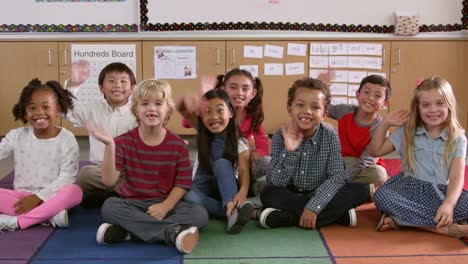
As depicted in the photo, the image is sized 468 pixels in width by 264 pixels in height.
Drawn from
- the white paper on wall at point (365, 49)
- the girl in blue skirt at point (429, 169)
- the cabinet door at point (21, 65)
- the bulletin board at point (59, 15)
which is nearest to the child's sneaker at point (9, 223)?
the girl in blue skirt at point (429, 169)

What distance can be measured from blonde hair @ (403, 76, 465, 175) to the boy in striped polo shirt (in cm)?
91

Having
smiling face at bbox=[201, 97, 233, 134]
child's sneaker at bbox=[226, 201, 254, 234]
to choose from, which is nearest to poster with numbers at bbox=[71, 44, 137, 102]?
smiling face at bbox=[201, 97, 233, 134]

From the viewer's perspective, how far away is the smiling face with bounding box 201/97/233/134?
8.06ft

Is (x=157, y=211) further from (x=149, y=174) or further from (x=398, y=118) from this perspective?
(x=398, y=118)

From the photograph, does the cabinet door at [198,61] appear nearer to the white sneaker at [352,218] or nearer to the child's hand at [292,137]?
the child's hand at [292,137]

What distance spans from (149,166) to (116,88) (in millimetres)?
599

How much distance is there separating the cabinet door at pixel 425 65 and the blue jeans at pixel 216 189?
2.24m

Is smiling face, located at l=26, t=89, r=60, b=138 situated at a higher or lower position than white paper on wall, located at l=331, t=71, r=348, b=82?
lower

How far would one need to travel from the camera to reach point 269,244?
2117mm

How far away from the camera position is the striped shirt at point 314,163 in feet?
7.73

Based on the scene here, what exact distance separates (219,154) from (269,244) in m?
0.55

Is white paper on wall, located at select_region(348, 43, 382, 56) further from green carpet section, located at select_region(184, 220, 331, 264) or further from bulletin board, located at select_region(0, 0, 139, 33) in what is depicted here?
green carpet section, located at select_region(184, 220, 331, 264)

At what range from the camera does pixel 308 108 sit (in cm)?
233

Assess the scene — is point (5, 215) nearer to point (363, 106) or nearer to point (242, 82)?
point (242, 82)
